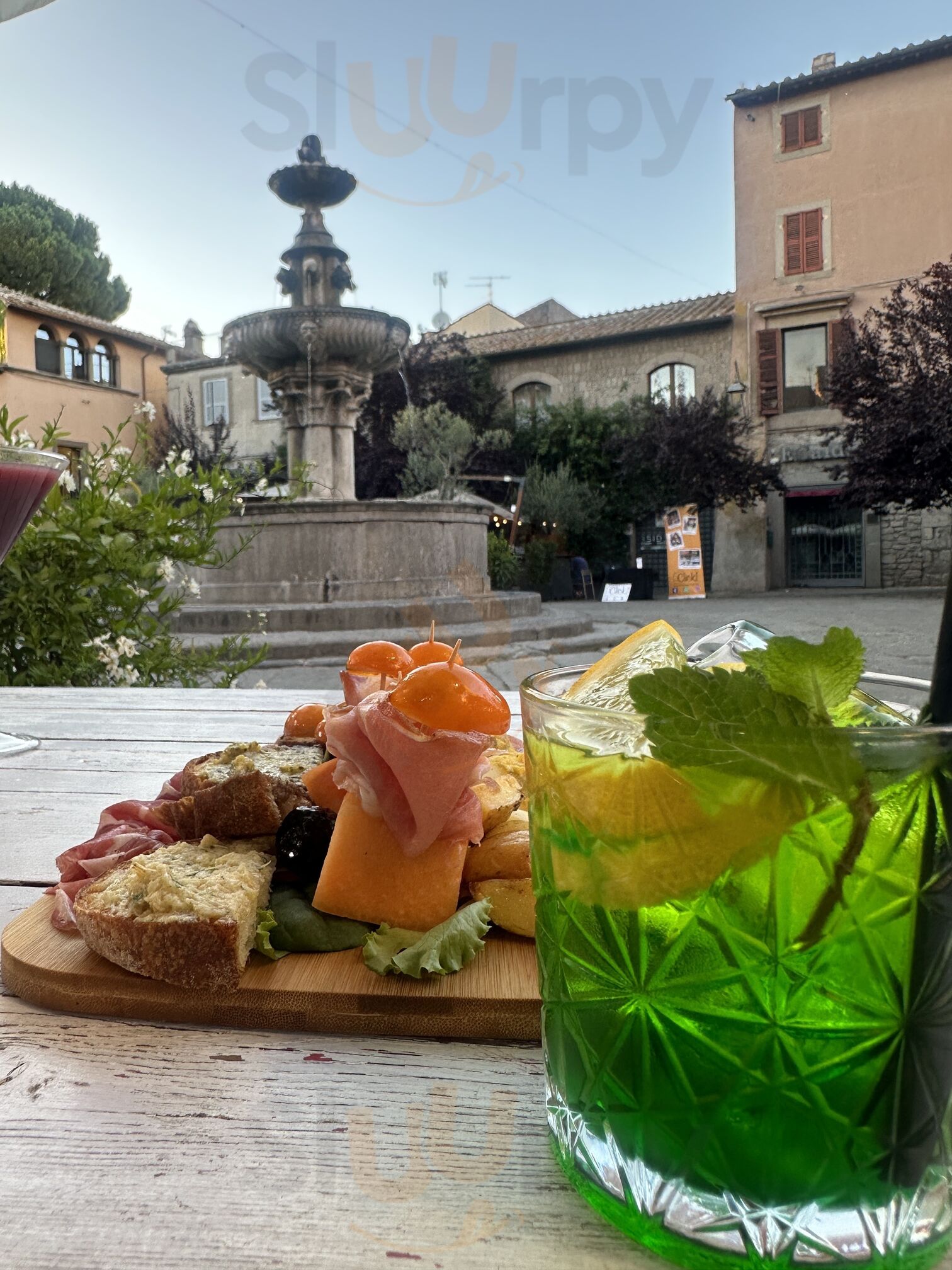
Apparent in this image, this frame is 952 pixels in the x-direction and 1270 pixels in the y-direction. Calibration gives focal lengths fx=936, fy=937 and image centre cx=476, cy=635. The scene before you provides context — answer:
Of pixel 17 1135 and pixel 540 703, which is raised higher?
pixel 540 703

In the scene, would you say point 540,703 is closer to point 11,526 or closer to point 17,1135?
point 17,1135

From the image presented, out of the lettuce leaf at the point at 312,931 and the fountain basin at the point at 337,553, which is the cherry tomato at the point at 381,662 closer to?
the lettuce leaf at the point at 312,931

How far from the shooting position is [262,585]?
918 cm

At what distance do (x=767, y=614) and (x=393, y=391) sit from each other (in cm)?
1510

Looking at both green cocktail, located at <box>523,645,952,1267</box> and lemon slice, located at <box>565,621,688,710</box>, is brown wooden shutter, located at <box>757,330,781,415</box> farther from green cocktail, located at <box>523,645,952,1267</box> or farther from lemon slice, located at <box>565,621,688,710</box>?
green cocktail, located at <box>523,645,952,1267</box>

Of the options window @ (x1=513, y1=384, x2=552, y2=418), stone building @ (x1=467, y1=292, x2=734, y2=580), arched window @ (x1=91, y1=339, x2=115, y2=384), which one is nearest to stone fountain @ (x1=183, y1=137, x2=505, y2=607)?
stone building @ (x1=467, y1=292, x2=734, y2=580)

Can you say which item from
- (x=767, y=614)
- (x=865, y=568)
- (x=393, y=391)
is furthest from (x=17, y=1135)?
(x=393, y=391)

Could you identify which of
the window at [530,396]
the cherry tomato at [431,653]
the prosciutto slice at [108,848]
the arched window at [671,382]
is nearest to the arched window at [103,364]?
the window at [530,396]

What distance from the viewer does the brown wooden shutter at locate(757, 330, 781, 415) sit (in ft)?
74.0

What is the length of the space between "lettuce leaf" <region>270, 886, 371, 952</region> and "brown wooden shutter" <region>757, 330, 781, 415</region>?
932 inches

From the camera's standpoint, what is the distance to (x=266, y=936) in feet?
2.35

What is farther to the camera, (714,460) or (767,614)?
(714,460)

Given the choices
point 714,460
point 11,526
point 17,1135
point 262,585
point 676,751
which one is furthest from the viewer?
point 714,460

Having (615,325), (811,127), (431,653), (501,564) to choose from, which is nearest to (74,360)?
(615,325)
